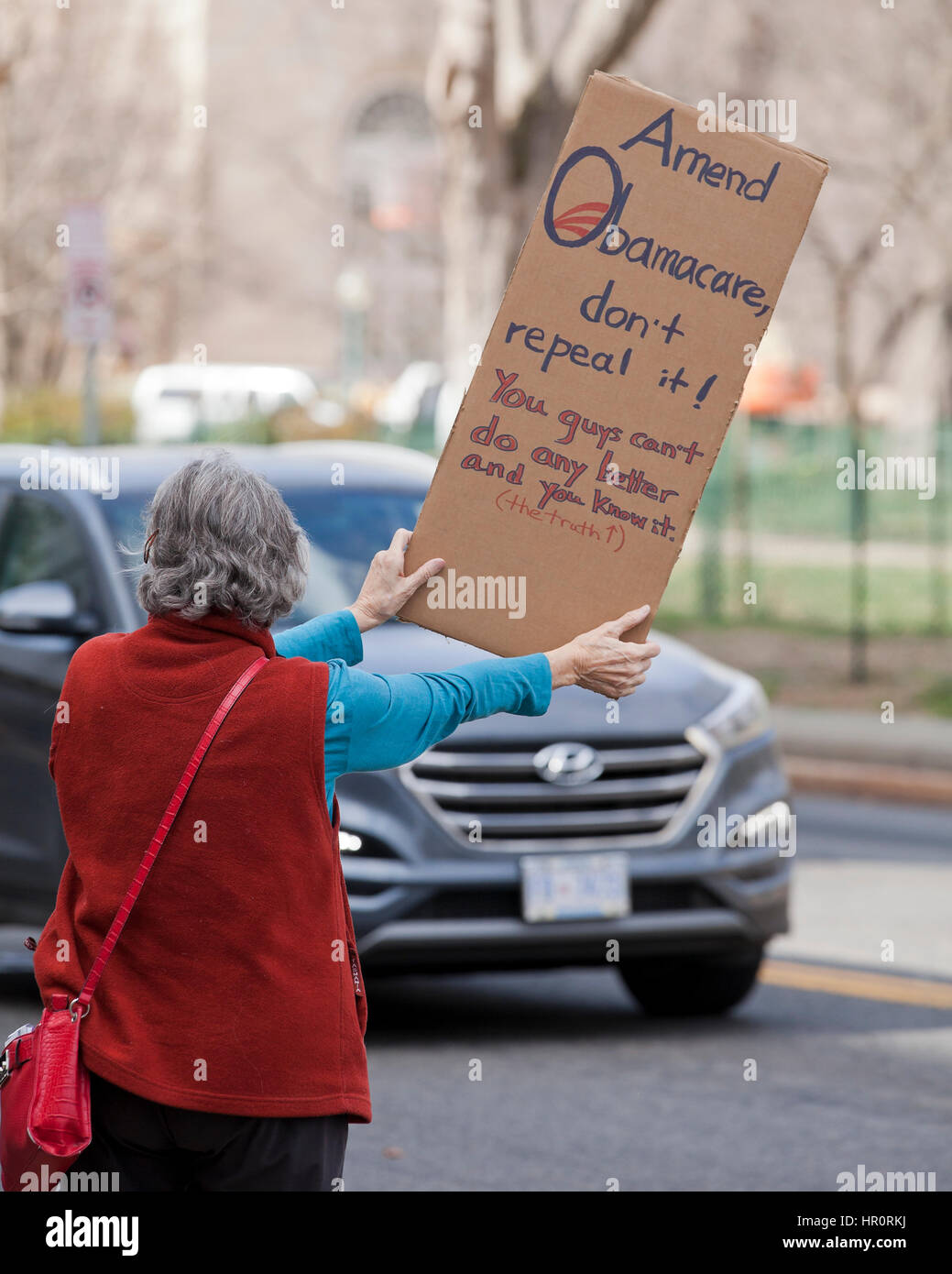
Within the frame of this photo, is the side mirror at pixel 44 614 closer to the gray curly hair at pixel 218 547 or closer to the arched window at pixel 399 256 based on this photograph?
the gray curly hair at pixel 218 547

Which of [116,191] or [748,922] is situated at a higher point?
[116,191]

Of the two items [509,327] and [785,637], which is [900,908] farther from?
[785,637]

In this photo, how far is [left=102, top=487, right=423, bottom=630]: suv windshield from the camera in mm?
6910

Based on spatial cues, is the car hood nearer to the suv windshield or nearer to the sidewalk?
the suv windshield

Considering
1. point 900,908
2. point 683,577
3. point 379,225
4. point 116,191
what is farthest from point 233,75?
point 900,908

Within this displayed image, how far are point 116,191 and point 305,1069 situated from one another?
31755mm

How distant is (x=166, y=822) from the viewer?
2.95m

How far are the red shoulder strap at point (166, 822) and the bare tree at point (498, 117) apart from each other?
47.0 feet

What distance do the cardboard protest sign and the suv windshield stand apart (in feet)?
10.8

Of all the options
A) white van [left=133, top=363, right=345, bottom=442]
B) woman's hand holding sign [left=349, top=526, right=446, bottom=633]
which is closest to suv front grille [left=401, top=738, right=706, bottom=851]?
woman's hand holding sign [left=349, top=526, right=446, bottom=633]

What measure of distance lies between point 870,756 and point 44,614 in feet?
27.1

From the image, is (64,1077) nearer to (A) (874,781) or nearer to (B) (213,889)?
(B) (213,889)

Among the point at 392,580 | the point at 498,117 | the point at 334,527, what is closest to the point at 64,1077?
the point at 392,580

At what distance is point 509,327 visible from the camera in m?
3.43
